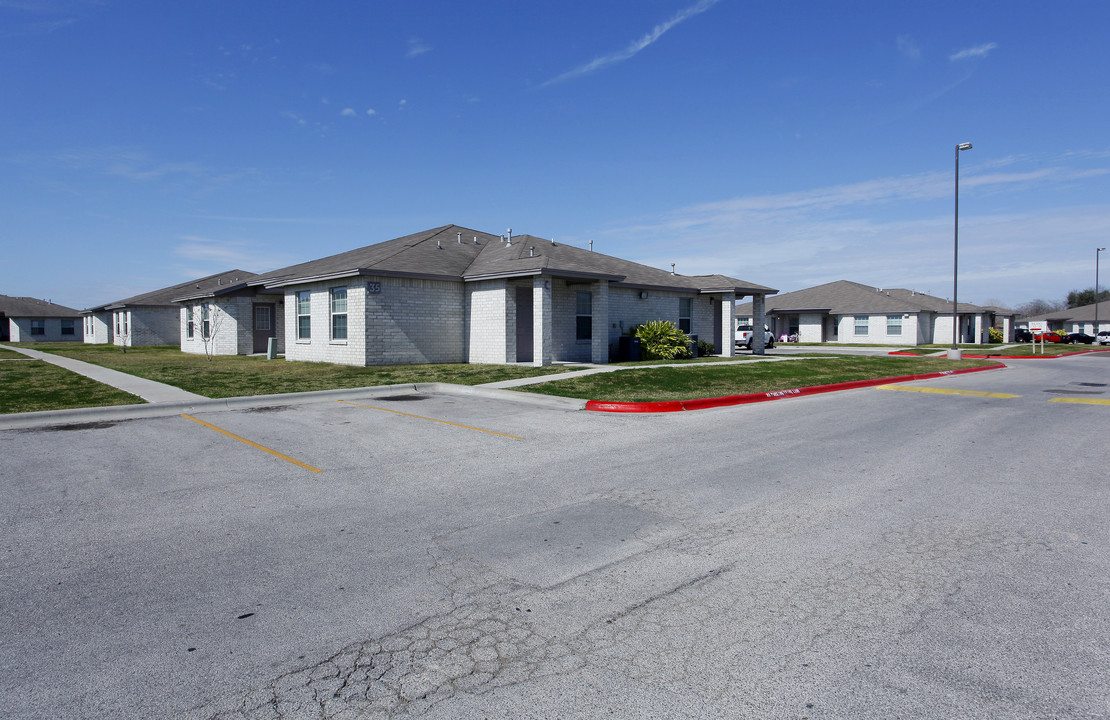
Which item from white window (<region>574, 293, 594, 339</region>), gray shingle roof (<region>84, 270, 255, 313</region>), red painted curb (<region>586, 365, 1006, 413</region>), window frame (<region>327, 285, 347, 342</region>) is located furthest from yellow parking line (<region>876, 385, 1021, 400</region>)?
gray shingle roof (<region>84, 270, 255, 313</region>)

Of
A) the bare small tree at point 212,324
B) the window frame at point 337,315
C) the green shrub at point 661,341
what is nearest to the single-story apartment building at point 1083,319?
the green shrub at point 661,341

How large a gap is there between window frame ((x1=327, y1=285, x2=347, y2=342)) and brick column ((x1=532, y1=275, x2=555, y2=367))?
688cm

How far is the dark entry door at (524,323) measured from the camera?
2431cm

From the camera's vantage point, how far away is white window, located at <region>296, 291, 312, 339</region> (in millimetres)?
25188

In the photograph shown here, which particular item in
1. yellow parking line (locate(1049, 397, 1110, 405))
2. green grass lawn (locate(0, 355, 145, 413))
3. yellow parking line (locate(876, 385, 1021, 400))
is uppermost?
green grass lawn (locate(0, 355, 145, 413))

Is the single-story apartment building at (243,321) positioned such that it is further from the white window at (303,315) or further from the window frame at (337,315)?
the window frame at (337,315)

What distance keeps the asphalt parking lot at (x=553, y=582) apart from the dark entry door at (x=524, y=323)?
50.8 feet

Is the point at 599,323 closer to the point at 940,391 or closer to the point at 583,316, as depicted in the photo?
the point at 583,316

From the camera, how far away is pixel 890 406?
13.8 m

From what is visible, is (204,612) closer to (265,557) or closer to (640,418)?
(265,557)

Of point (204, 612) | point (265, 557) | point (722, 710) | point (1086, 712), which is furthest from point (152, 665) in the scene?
point (1086, 712)

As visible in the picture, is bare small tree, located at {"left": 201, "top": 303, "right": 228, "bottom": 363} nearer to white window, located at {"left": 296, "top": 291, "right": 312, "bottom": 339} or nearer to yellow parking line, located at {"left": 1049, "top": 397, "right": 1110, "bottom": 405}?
white window, located at {"left": 296, "top": 291, "right": 312, "bottom": 339}

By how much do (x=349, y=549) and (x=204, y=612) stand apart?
123 cm

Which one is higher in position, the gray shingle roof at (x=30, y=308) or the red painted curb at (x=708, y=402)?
the gray shingle roof at (x=30, y=308)
